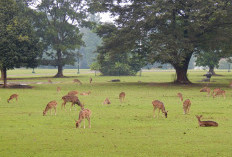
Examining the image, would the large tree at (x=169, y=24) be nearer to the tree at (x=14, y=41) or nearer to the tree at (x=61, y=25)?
the tree at (x=14, y=41)

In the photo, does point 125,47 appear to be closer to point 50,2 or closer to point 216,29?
point 216,29

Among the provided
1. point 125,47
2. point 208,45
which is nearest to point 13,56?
point 125,47

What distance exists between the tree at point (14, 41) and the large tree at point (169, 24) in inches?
418

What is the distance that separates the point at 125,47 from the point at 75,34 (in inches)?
1247

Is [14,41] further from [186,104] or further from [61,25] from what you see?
[61,25]

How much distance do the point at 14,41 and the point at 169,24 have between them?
1830cm

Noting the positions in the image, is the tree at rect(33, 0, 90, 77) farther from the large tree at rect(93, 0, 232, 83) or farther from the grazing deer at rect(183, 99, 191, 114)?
the grazing deer at rect(183, 99, 191, 114)

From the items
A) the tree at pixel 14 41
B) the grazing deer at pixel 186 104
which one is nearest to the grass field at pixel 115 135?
the grazing deer at pixel 186 104

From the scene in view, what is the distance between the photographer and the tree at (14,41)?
37344 mm

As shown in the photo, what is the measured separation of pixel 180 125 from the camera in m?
15.6

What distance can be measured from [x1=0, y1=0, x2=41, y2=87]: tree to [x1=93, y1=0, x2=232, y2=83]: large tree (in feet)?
34.8

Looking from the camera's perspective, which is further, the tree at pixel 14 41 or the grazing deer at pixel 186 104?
the tree at pixel 14 41

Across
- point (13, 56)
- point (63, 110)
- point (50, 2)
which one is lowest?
point (63, 110)

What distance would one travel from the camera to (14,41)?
38031mm
